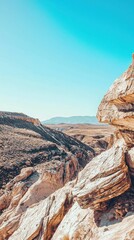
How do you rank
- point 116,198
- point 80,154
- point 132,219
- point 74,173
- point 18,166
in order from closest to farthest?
point 132,219 → point 116,198 → point 74,173 → point 18,166 → point 80,154

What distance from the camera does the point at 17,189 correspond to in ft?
68.9

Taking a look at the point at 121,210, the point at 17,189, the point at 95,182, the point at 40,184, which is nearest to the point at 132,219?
the point at 121,210

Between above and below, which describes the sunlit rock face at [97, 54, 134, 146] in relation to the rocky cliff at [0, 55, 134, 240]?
above

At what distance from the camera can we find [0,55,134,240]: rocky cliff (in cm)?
1020

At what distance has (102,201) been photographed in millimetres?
11008

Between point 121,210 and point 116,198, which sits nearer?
point 121,210

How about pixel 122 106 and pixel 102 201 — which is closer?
pixel 102 201

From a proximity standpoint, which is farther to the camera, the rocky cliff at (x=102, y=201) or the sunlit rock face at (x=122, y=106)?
the sunlit rock face at (x=122, y=106)

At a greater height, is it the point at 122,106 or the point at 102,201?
the point at 122,106

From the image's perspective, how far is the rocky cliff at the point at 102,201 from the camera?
33.5 ft

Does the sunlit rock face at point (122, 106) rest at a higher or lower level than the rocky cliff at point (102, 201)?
higher

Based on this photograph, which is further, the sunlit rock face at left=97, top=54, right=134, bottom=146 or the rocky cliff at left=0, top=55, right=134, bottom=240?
the sunlit rock face at left=97, top=54, right=134, bottom=146

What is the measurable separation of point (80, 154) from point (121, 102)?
121 ft

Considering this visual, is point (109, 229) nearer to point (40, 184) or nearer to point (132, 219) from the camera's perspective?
point (132, 219)
